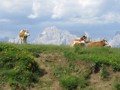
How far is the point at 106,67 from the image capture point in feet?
80.6

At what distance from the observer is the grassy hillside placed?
23.6 m

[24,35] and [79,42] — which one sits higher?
[24,35]

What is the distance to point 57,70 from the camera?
24703 mm

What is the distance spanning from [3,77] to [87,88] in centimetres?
439

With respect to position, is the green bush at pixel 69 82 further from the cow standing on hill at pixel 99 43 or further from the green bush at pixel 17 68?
the cow standing on hill at pixel 99 43

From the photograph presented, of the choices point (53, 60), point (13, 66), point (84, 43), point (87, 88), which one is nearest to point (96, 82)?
point (87, 88)

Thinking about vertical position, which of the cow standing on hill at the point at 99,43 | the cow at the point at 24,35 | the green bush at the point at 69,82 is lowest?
the green bush at the point at 69,82

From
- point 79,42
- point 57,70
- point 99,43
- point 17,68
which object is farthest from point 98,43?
point 17,68

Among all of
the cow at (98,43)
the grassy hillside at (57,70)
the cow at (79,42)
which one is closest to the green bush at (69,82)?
the grassy hillside at (57,70)

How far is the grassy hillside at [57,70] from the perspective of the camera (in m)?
23.6

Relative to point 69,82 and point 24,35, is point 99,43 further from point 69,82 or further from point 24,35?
point 69,82

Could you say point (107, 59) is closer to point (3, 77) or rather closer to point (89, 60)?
point (89, 60)

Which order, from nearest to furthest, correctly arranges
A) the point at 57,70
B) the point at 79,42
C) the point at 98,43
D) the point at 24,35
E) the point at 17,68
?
the point at 17,68, the point at 57,70, the point at 79,42, the point at 98,43, the point at 24,35

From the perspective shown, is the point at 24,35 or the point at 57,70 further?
the point at 24,35
